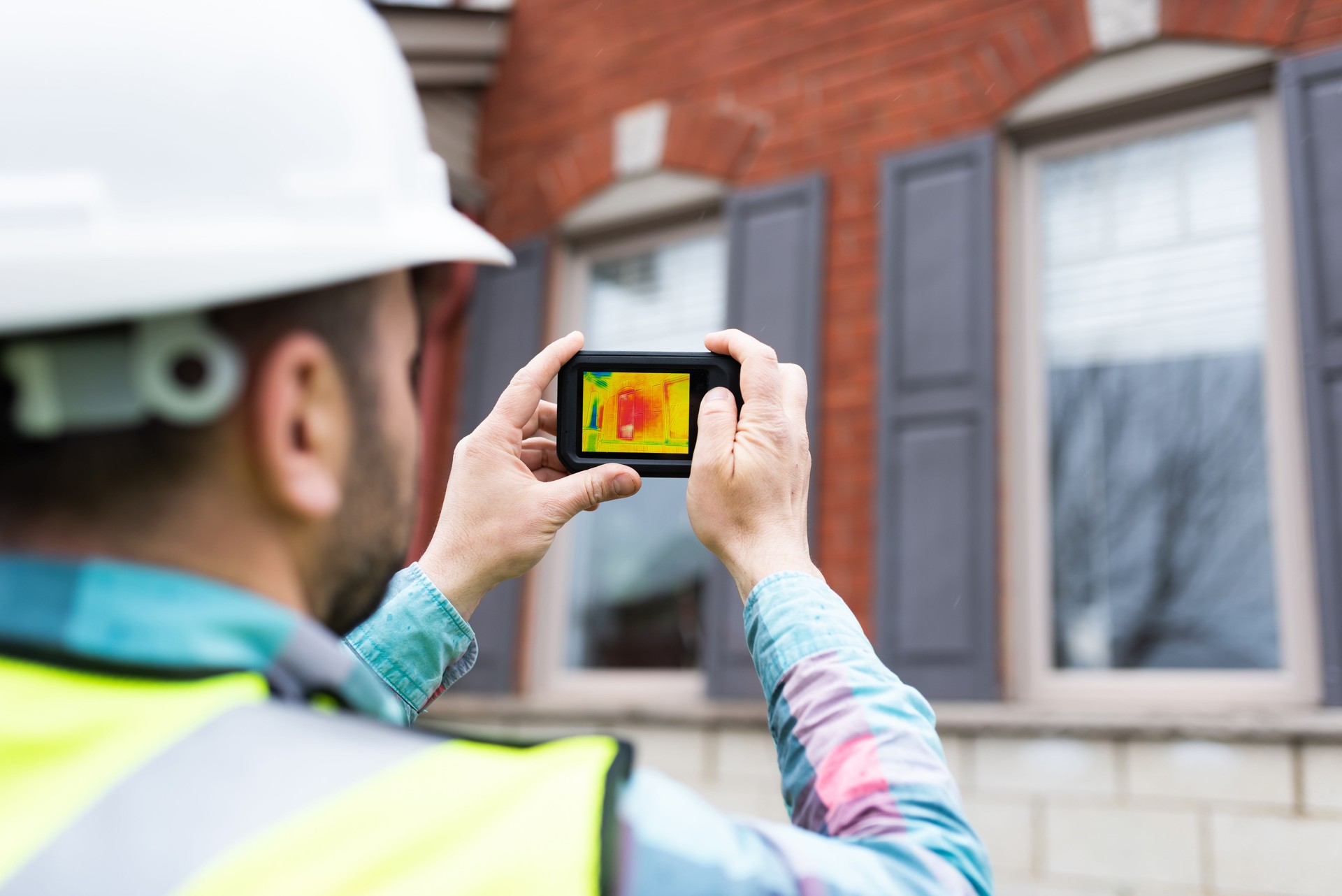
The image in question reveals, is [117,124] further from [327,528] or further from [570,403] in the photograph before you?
[570,403]

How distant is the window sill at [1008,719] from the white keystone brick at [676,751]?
1.4 inches

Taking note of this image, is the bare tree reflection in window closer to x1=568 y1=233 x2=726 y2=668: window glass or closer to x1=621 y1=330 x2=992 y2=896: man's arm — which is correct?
x1=568 y1=233 x2=726 y2=668: window glass

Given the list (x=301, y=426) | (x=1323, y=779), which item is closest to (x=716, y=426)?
(x=301, y=426)

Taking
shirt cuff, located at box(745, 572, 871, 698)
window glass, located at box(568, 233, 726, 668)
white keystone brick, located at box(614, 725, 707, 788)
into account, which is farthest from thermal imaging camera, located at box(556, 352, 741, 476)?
window glass, located at box(568, 233, 726, 668)

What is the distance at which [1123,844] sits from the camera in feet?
12.1

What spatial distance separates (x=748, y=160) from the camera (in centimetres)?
518

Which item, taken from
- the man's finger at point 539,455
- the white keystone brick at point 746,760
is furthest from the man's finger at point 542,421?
the white keystone brick at point 746,760

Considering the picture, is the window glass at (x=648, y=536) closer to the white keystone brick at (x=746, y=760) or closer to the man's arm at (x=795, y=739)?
the white keystone brick at (x=746, y=760)

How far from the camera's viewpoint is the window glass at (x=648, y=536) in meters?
5.32

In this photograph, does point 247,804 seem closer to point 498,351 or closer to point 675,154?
point 675,154

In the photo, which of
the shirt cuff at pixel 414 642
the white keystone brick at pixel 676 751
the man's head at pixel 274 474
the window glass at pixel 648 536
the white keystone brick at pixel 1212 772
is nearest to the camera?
the man's head at pixel 274 474

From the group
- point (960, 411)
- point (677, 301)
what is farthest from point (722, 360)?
point (677, 301)

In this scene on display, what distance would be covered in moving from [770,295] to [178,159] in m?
4.30

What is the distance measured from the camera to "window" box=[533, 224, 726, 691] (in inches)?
210
